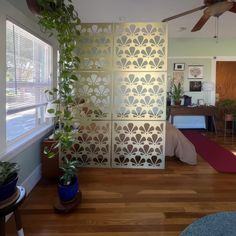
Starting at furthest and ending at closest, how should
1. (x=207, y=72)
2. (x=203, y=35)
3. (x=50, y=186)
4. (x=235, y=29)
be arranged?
(x=207, y=72) → (x=203, y=35) → (x=235, y=29) → (x=50, y=186)

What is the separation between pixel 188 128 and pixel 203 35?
253cm

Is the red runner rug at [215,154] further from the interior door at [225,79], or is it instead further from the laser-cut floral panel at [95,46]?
the laser-cut floral panel at [95,46]

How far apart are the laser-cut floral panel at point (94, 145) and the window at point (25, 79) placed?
0.64 m

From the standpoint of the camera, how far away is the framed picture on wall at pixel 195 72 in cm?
683

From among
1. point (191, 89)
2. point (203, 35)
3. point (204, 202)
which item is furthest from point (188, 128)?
point (204, 202)

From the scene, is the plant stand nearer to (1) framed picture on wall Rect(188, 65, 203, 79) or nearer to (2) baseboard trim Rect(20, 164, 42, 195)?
(2) baseboard trim Rect(20, 164, 42, 195)

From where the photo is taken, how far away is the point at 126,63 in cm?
355

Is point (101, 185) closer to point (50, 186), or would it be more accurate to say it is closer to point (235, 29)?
point (50, 186)

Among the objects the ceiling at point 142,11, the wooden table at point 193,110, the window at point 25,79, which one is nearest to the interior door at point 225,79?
the wooden table at point 193,110

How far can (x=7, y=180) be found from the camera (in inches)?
64.4

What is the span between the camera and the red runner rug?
3822 millimetres

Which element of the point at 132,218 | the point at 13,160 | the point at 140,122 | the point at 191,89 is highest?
the point at 191,89

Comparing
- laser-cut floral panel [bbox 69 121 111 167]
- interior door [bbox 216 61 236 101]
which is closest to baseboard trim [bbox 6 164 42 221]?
laser-cut floral panel [bbox 69 121 111 167]

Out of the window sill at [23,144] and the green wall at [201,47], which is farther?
the green wall at [201,47]
